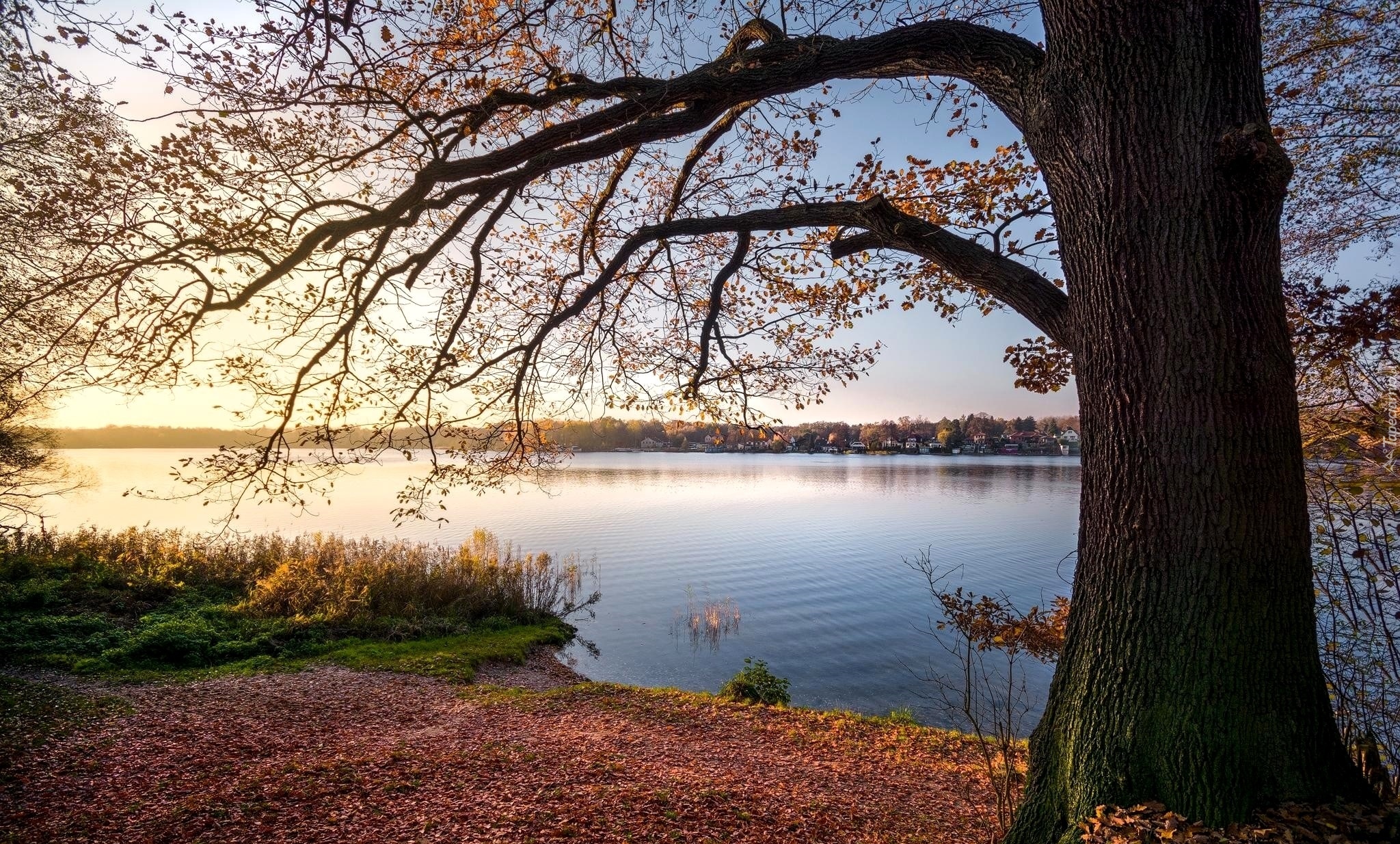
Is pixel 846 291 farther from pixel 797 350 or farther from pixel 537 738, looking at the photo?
pixel 537 738

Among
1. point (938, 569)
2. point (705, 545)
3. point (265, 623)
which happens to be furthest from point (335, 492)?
point (938, 569)

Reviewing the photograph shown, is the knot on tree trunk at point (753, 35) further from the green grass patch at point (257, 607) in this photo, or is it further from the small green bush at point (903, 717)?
the green grass patch at point (257, 607)

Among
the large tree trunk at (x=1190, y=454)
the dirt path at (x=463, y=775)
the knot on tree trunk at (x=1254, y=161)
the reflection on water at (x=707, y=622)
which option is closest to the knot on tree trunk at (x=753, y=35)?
the large tree trunk at (x=1190, y=454)

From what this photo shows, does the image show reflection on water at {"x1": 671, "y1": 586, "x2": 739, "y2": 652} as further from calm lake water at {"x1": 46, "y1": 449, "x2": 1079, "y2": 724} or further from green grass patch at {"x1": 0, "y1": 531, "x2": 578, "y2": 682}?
green grass patch at {"x1": 0, "y1": 531, "x2": 578, "y2": 682}

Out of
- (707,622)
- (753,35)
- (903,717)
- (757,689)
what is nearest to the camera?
(753,35)

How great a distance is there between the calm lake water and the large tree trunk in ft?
23.4

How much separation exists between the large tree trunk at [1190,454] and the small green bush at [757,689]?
19.8 ft

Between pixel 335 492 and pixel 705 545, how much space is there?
95.7ft

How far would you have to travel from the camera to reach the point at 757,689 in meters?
8.24

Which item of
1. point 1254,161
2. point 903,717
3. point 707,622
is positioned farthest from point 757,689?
point 1254,161

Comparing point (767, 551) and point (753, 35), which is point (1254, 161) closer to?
point (753, 35)

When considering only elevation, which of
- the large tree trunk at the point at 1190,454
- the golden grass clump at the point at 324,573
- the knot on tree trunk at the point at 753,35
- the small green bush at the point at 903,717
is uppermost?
the knot on tree trunk at the point at 753,35

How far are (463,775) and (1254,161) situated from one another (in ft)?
19.2

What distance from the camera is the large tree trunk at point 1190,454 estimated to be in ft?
7.23
